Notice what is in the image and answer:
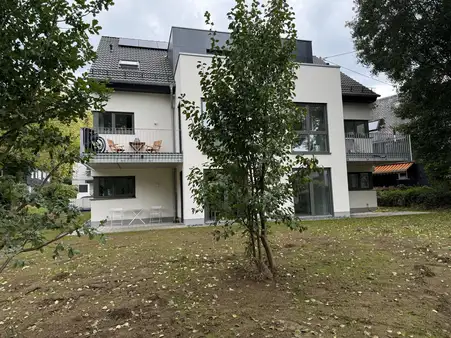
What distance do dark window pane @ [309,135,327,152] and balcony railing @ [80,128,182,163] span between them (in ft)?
18.6

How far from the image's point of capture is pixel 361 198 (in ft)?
55.8

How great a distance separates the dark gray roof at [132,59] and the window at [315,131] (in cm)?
631

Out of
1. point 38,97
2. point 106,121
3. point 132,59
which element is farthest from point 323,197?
point 38,97

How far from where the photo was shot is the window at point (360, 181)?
17219mm

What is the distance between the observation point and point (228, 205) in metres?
4.52

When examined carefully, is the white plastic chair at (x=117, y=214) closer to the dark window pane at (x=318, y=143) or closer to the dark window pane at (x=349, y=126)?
the dark window pane at (x=318, y=143)

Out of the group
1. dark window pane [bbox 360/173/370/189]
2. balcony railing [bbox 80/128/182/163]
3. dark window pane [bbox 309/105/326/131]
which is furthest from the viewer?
dark window pane [bbox 360/173/370/189]

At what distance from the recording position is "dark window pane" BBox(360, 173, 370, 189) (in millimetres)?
17328

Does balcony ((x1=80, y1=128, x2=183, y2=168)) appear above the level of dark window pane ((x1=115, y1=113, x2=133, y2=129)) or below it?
below

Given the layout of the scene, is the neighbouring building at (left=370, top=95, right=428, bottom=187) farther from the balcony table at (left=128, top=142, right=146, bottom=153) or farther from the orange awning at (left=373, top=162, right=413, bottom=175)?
the balcony table at (left=128, top=142, right=146, bottom=153)

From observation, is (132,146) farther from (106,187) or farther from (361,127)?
(361,127)

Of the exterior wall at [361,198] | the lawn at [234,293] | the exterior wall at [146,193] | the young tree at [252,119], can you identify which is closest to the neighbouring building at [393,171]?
the exterior wall at [361,198]

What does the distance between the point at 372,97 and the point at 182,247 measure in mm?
13867

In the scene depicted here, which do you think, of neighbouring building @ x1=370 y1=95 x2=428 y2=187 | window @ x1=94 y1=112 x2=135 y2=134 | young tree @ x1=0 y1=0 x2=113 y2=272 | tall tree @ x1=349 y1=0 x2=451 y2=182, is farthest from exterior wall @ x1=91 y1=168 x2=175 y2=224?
neighbouring building @ x1=370 y1=95 x2=428 y2=187
